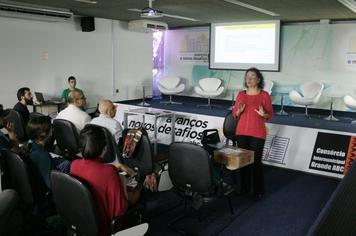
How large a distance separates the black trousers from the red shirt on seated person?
209 cm

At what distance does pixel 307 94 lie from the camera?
29.0 ft

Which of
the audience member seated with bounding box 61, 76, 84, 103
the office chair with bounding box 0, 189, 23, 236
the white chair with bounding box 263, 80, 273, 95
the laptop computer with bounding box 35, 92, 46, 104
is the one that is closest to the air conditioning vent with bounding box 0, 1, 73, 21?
the audience member seated with bounding box 61, 76, 84, 103

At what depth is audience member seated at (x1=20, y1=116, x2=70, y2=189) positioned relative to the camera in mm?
2684

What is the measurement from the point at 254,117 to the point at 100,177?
228 centimetres

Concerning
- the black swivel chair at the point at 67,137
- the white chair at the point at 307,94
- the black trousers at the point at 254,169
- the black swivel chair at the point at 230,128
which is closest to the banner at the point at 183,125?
the black swivel chair at the point at 230,128

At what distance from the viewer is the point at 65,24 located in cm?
873

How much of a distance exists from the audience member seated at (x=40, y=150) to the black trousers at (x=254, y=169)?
212cm

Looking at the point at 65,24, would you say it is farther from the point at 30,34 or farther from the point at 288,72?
the point at 288,72

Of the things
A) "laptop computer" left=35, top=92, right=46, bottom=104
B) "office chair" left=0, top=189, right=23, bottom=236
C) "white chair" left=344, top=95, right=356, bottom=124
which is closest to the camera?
"office chair" left=0, top=189, right=23, bottom=236

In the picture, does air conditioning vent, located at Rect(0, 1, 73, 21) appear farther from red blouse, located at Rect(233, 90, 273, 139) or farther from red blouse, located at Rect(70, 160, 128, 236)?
red blouse, located at Rect(70, 160, 128, 236)

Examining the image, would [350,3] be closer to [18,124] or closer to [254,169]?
[254,169]

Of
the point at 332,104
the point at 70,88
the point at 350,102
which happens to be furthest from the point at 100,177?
the point at 332,104

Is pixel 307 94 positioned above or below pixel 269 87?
below

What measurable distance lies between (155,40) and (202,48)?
1763 mm
